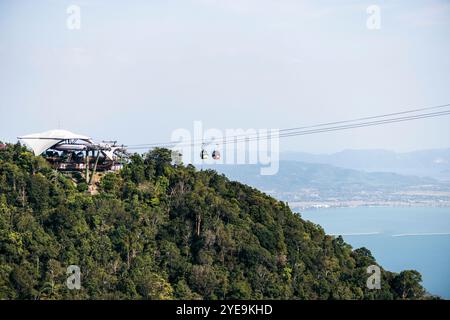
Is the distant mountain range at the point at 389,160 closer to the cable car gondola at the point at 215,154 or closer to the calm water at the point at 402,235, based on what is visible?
the calm water at the point at 402,235

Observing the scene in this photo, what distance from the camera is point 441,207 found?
327ft

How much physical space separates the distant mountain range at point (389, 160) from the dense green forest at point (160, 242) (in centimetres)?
9727

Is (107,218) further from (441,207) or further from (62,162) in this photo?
(441,207)

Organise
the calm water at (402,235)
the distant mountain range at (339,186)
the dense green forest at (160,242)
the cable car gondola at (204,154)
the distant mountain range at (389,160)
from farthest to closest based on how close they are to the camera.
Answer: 1. the distant mountain range at (389,160)
2. the distant mountain range at (339,186)
3. the calm water at (402,235)
4. the cable car gondola at (204,154)
5. the dense green forest at (160,242)

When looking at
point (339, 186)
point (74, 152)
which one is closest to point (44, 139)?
point (74, 152)

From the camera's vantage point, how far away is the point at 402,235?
76000 mm

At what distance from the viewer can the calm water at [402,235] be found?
190 ft

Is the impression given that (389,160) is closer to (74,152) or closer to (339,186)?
(339,186)

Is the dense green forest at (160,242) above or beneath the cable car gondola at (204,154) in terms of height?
beneath

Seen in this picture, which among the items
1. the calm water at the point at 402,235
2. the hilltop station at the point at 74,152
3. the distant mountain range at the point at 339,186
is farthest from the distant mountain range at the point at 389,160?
the hilltop station at the point at 74,152

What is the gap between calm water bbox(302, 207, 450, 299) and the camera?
57.8 meters

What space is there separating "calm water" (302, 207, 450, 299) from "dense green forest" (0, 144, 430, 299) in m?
19.9
